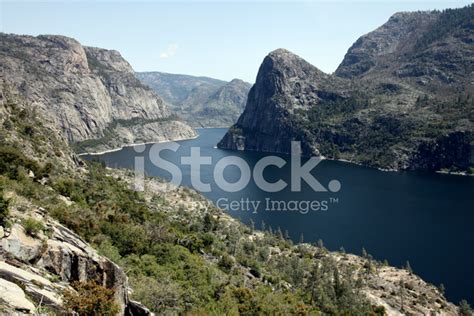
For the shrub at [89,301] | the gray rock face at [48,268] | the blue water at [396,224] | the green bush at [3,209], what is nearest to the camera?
the gray rock face at [48,268]

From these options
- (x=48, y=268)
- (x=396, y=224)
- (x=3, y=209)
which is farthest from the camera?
(x=396, y=224)

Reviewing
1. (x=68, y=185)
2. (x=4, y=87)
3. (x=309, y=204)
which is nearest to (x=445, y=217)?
(x=309, y=204)

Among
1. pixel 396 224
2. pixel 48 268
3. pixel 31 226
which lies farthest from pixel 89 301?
pixel 396 224

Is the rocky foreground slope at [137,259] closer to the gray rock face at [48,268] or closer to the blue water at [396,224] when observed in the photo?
the gray rock face at [48,268]

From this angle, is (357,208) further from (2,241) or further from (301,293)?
(2,241)

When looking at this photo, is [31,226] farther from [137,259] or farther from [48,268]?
[137,259]

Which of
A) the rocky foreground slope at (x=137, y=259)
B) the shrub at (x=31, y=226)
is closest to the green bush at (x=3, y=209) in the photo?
the rocky foreground slope at (x=137, y=259)
